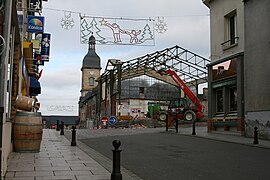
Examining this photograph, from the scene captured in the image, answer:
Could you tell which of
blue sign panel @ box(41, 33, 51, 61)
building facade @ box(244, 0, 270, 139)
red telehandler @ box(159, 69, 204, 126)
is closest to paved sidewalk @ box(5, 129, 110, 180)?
building facade @ box(244, 0, 270, 139)

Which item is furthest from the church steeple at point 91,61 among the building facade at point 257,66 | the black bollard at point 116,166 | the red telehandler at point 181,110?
the black bollard at point 116,166

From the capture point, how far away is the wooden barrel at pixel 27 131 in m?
11.2

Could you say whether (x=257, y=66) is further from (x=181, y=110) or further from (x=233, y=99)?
(x=181, y=110)

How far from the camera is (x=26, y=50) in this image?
15469 millimetres

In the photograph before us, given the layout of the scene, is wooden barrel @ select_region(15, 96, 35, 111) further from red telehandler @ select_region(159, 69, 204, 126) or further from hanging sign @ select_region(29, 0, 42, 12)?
red telehandler @ select_region(159, 69, 204, 126)

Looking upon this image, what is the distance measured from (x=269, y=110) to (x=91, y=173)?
11694mm

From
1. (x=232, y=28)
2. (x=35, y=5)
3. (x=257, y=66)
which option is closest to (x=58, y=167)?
(x=35, y=5)

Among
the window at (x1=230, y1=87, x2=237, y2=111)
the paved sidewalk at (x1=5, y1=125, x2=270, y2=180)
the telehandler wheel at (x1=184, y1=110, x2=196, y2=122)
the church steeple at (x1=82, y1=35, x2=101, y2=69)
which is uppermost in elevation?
the church steeple at (x1=82, y1=35, x2=101, y2=69)

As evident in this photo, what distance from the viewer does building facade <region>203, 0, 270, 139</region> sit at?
59.9ft

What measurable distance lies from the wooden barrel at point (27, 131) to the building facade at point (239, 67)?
10887mm

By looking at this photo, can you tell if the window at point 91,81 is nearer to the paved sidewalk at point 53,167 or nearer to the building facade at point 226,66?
the building facade at point 226,66

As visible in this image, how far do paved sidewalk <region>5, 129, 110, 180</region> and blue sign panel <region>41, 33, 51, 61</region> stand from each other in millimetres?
12830

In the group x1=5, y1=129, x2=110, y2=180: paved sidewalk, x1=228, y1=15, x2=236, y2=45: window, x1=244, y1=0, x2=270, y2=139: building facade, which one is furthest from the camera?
x1=228, y1=15, x2=236, y2=45: window

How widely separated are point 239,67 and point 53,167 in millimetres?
13893
